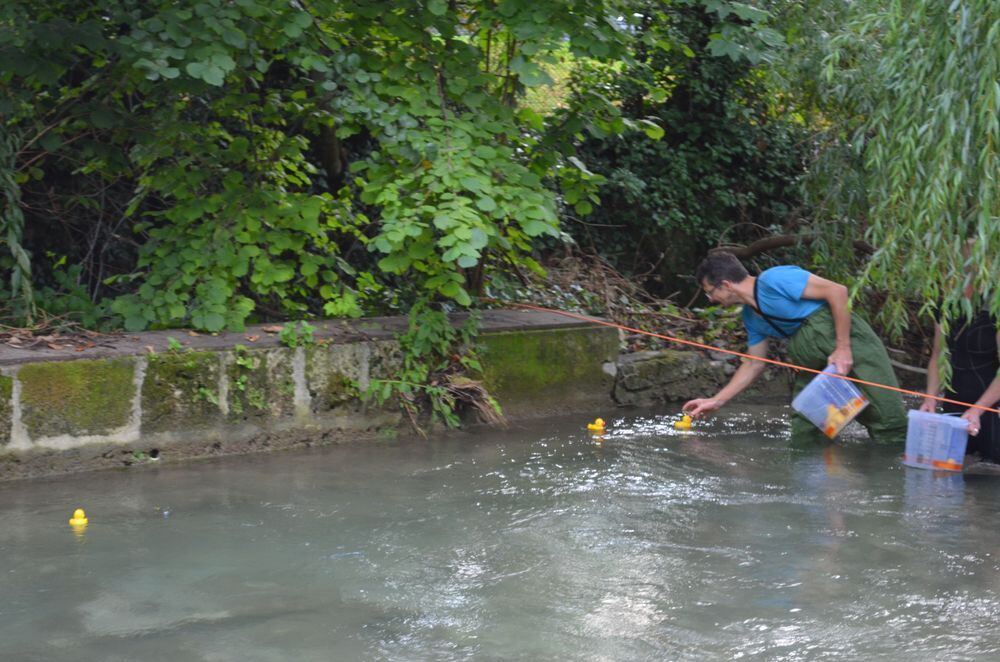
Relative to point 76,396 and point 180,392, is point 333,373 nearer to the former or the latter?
point 180,392

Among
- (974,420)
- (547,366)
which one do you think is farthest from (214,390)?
(974,420)

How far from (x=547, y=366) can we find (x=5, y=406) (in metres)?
3.65

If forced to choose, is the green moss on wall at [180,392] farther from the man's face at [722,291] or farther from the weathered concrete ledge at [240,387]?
the man's face at [722,291]

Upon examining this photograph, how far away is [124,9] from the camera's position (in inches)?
273

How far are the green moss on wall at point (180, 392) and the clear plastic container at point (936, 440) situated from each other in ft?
13.4

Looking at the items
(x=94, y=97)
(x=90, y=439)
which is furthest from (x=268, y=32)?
(x=90, y=439)

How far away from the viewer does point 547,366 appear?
8.23 metres

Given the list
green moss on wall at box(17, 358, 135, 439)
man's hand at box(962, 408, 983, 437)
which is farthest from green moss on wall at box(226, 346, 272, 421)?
man's hand at box(962, 408, 983, 437)

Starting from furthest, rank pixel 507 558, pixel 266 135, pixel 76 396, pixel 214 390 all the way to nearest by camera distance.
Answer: pixel 266 135
pixel 214 390
pixel 76 396
pixel 507 558

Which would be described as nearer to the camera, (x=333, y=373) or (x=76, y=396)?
(x=76, y=396)

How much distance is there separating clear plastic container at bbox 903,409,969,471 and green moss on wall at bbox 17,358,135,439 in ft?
14.8

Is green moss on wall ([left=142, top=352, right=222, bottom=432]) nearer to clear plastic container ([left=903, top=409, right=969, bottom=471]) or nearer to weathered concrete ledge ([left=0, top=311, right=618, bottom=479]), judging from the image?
weathered concrete ledge ([left=0, top=311, right=618, bottom=479])

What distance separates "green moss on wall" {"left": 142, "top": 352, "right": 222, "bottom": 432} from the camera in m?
6.64

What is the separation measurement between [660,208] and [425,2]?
469cm
